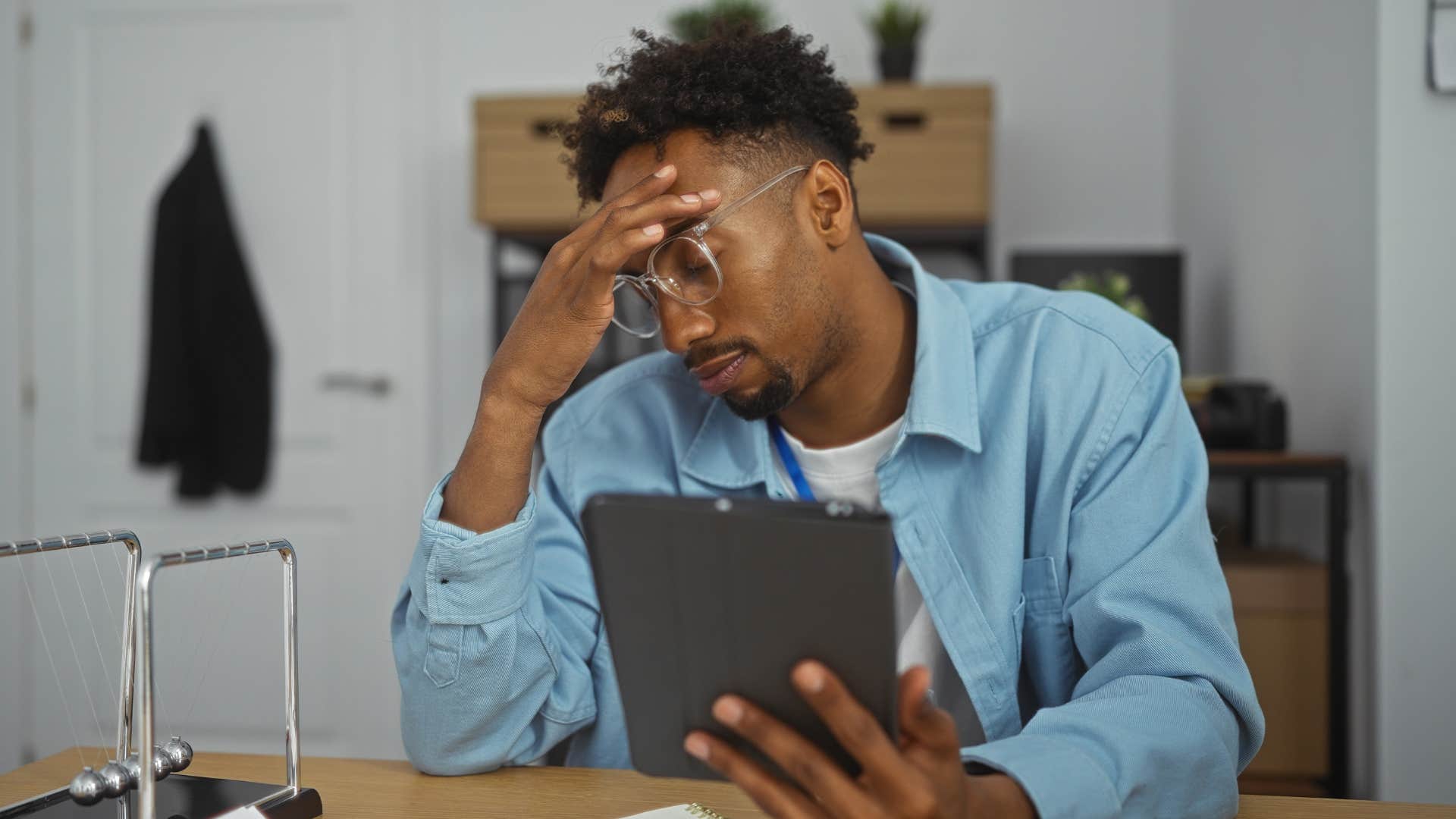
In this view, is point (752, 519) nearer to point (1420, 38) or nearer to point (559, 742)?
point (559, 742)

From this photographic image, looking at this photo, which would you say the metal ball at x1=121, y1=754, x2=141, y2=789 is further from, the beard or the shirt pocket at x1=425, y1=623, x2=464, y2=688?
the beard

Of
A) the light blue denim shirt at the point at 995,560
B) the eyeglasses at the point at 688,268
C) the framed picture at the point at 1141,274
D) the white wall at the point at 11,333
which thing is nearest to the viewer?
the light blue denim shirt at the point at 995,560

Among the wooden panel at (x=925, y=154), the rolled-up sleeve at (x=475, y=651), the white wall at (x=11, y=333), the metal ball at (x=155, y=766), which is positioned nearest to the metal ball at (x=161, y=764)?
the metal ball at (x=155, y=766)

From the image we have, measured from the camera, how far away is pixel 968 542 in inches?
43.8

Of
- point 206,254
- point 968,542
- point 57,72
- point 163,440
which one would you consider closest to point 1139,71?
point 968,542

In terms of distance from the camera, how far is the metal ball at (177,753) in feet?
2.68

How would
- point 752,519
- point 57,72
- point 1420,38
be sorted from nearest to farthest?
1. point 752,519
2. point 1420,38
3. point 57,72

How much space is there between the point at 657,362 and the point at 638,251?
0.28m

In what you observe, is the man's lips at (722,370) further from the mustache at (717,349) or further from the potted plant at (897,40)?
the potted plant at (897,40)

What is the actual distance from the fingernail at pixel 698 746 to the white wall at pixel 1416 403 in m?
1.42

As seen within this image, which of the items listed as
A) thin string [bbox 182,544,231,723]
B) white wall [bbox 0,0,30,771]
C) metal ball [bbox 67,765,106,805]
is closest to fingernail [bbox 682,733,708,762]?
metal ball [bbox 67,765,106,805]

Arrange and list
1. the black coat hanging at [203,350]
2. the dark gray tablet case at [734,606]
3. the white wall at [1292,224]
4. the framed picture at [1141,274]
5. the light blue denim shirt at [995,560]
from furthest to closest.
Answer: the black coat hanging at [203,350]
the framed picture at [1141,274]
the white wall at [1292,224]
the light blue denim shirt at [995,560]
the dark gray tablet case at [734,606]

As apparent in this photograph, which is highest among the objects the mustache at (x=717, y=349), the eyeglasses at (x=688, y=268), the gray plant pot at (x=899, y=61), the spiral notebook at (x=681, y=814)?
the gray plant pot at (x=899, y=61)

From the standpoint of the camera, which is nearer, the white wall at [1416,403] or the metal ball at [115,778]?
the metal ball at [115,778]
